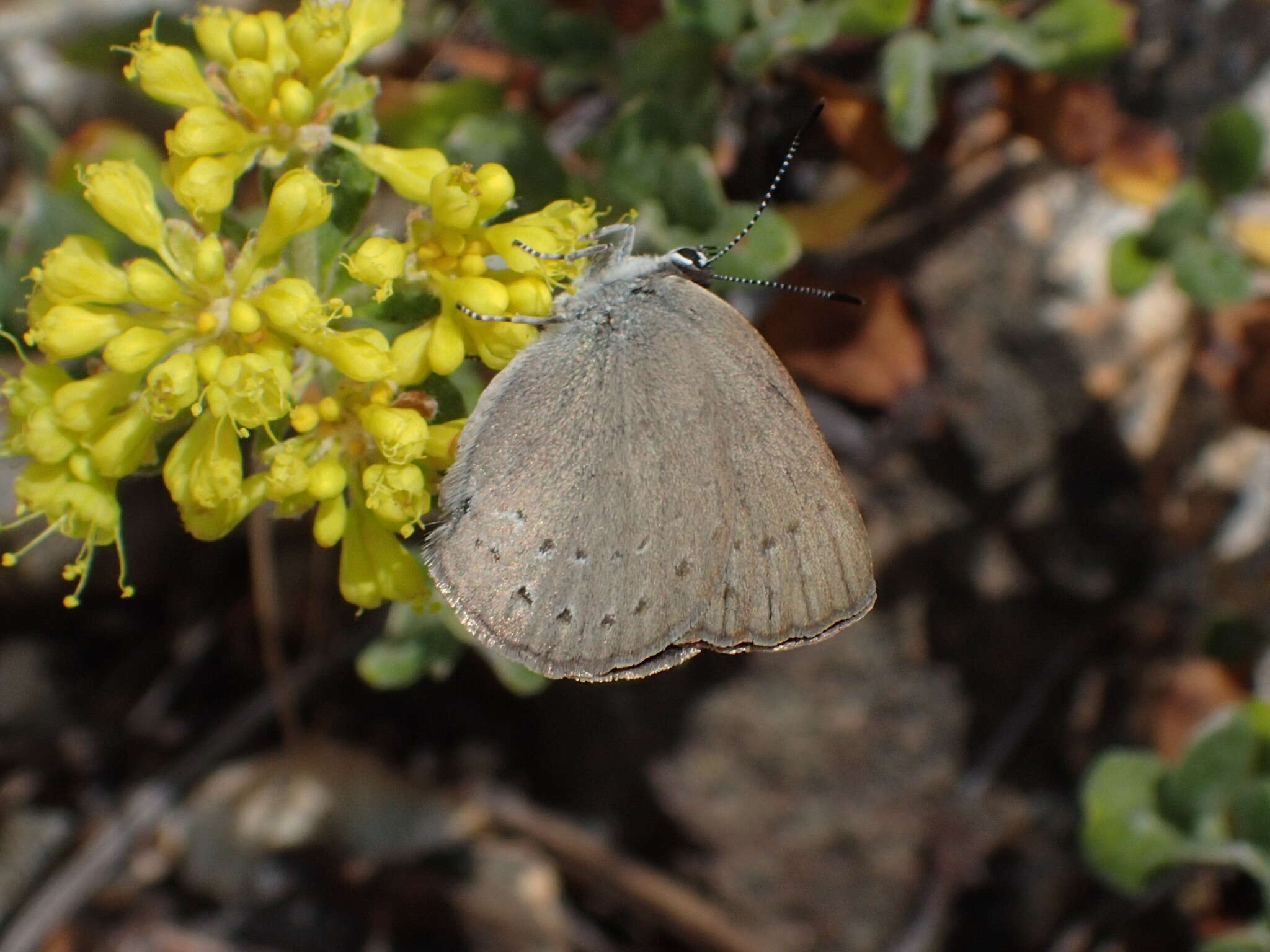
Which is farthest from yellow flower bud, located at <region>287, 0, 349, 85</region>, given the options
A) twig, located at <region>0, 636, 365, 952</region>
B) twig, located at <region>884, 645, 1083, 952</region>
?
twig, located at <region>884, 645, 1083, 952</region>

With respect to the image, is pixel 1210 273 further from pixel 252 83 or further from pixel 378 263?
pixel 252 83

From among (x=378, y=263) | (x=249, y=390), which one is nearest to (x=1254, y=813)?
(x=378, y=263)

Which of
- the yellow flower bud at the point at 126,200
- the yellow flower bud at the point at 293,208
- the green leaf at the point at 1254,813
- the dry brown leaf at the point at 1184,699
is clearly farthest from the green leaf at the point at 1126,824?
the yellow flower bud at the point at 126,200

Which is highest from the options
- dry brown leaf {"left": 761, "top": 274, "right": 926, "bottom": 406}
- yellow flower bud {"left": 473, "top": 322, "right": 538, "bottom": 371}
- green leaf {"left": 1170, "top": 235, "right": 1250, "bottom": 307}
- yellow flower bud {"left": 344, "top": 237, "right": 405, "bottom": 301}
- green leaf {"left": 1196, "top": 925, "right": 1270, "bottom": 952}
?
yellow flower bud {"left": 344, "top": 237, "right": 405, "bottom": 301}

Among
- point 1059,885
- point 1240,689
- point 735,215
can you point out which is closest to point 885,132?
point 735,215

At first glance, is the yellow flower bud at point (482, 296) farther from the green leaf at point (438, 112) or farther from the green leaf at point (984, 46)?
the green leaf at point (984, 46)

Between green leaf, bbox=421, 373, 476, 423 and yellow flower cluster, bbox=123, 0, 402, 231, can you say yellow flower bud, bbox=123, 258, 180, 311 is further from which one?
green leaf, bbox=421, 373, 476, 423
